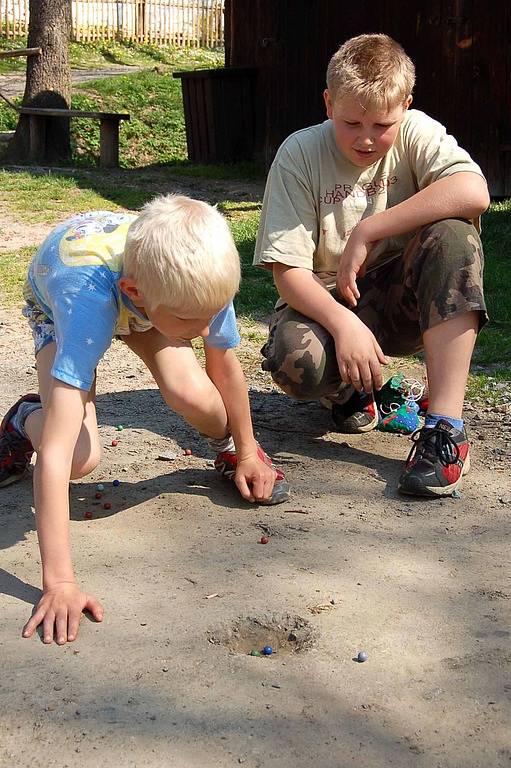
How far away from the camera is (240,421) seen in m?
3.21

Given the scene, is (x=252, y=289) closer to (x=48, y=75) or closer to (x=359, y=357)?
(x=359, y=357)

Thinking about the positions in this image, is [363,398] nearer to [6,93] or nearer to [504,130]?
[504,130]

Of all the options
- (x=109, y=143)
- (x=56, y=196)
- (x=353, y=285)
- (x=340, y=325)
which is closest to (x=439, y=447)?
(x=340, y=325)

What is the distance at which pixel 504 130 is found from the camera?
977cm

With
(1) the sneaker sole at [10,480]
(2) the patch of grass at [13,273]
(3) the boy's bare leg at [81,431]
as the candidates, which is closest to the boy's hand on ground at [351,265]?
(3) the boy's bare leg at [81,431]

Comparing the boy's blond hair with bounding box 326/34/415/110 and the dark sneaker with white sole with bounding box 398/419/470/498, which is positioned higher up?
the boy's blond hair with bounding box 326/34/415/110

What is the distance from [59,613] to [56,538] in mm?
178

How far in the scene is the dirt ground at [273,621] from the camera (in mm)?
2092

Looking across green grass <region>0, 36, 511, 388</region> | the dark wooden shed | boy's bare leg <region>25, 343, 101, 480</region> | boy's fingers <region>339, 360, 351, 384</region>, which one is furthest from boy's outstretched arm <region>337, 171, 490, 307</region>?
the dark wooden shed

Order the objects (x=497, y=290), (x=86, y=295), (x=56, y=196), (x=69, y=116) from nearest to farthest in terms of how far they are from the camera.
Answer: (x=86, y=295) → (x=497, y=290) → (x=56, y=196) → (x=69, y=116)

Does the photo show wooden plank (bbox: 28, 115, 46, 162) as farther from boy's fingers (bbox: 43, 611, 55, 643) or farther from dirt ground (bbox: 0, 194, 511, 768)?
boy's fingers (bbox: 43, 611, 55, 643)

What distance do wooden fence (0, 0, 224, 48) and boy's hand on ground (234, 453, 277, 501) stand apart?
24812mm

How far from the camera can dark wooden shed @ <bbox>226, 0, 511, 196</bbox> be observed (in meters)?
9.72

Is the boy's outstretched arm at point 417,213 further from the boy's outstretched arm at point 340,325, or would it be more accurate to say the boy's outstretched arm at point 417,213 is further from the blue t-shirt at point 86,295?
the blue t-shirt at point 86,295
